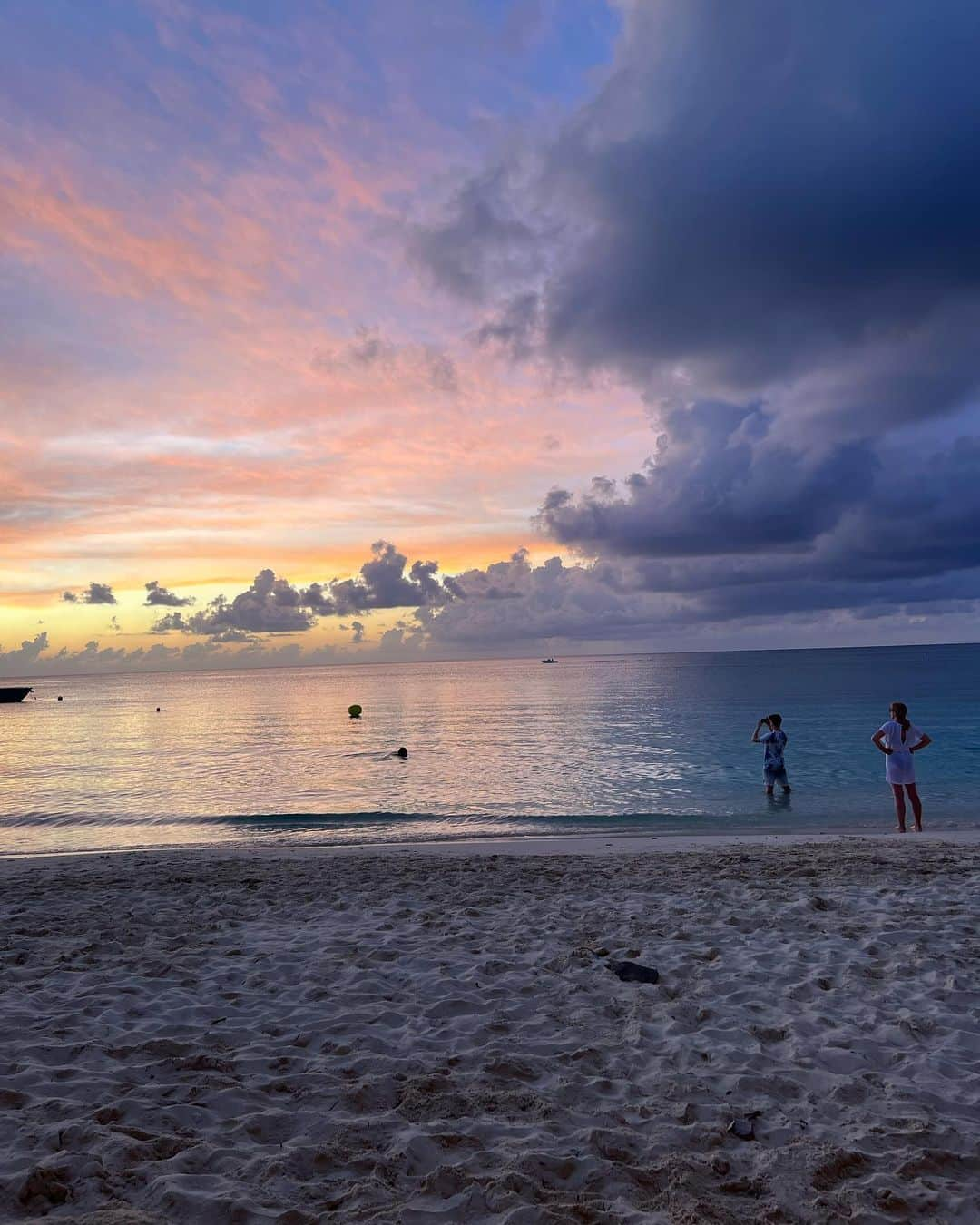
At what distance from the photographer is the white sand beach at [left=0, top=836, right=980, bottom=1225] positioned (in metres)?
4.58

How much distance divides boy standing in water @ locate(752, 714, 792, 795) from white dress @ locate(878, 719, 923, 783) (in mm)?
5289

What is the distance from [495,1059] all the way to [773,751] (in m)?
20.1

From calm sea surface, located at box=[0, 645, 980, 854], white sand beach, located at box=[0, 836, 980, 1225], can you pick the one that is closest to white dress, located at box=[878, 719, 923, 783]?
calm sea surface, located at box=[0, 645, 980, 854]

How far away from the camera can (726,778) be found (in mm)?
29328

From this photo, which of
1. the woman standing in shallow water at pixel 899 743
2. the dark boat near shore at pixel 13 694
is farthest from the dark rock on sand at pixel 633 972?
the dark boat near shore at pixel 13 694

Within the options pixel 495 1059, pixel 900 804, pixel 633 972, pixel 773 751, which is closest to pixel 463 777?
pixel 773 751

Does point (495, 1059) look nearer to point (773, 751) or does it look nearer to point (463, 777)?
point (773, 751)

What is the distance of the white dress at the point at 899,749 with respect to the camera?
17172 mm

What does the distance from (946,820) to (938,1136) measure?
1856cm

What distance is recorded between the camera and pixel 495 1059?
6148mm

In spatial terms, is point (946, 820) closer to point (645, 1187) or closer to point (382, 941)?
point (382, 941)

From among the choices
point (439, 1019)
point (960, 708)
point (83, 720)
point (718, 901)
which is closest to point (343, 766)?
point (718, 901)

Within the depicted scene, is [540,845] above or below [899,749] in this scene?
below

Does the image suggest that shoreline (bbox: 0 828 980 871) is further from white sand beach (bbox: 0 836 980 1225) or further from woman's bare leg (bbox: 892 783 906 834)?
white sand beach (bbox: 0 836 980 1225)
